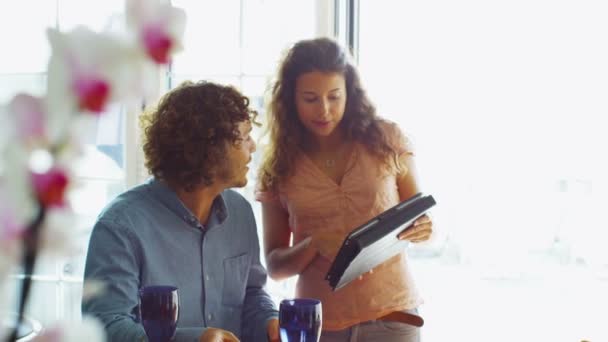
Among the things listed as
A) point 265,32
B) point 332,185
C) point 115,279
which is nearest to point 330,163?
point 332,185

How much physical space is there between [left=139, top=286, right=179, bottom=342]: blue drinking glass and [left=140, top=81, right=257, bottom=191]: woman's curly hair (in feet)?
1.66

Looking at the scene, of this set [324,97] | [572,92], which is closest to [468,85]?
[572,92]

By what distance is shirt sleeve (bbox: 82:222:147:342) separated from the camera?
1.37m

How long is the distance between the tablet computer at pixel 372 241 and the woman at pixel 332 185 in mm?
94

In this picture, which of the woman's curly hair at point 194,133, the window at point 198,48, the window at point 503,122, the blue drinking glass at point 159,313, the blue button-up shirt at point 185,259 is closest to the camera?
the blue drinking glass at point 159,313

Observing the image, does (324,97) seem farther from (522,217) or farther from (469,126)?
(522,217)

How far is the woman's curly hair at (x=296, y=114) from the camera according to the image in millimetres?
1893

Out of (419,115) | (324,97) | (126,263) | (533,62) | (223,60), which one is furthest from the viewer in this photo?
(533,62)

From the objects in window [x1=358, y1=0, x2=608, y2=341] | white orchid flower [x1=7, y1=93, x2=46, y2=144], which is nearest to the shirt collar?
white orchid flower [x1=7, y1=93, x2=46, y2=144]

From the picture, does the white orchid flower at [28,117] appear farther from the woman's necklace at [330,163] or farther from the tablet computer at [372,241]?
the woman's necklace at [330,163]

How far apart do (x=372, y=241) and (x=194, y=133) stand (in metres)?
0.44

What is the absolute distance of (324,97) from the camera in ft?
6.03

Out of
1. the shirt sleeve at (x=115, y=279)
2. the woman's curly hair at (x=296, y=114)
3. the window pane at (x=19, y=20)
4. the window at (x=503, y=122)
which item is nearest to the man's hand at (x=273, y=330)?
the shirt sleeve at (x=115, y=279)

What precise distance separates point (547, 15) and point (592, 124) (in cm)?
107
